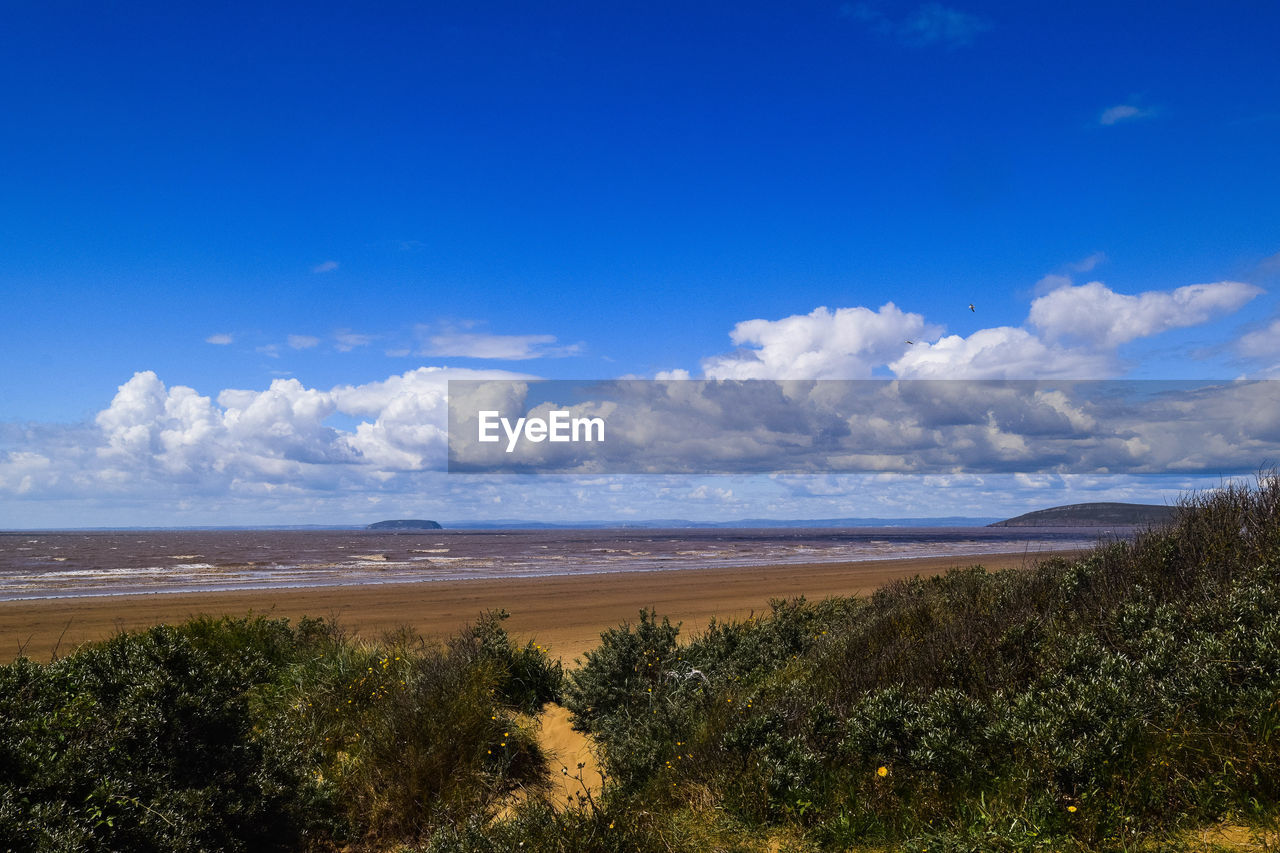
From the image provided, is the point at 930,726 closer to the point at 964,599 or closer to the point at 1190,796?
the point at 1190,796

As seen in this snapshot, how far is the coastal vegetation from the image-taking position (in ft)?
14.4

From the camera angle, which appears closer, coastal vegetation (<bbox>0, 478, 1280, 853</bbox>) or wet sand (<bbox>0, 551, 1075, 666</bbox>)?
coastal vegetation (<bbox>0, 478, 1280, 853</bbox>)

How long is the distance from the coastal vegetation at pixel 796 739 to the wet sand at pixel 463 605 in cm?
640

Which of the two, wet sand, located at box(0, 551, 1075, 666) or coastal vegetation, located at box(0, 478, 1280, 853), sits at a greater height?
coastal vegetation, located at box(0, 478, 1280, 853)

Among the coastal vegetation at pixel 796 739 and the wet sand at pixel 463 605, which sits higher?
the coastal vegetation at pixel 796 739

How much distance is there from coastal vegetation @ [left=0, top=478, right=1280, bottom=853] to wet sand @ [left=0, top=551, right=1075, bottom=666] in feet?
21.0

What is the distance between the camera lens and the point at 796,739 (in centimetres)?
536

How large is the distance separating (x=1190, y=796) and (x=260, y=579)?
3792 cm

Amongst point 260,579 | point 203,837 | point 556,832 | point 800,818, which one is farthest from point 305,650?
point 260,579

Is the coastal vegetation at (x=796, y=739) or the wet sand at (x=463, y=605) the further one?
the wet sand at (x=463, y=605)

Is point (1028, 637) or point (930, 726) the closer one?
point (930, 726)

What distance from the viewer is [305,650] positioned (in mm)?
9633

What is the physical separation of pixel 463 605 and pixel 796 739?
68.2 feet

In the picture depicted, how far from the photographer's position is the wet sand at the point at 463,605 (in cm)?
1820
